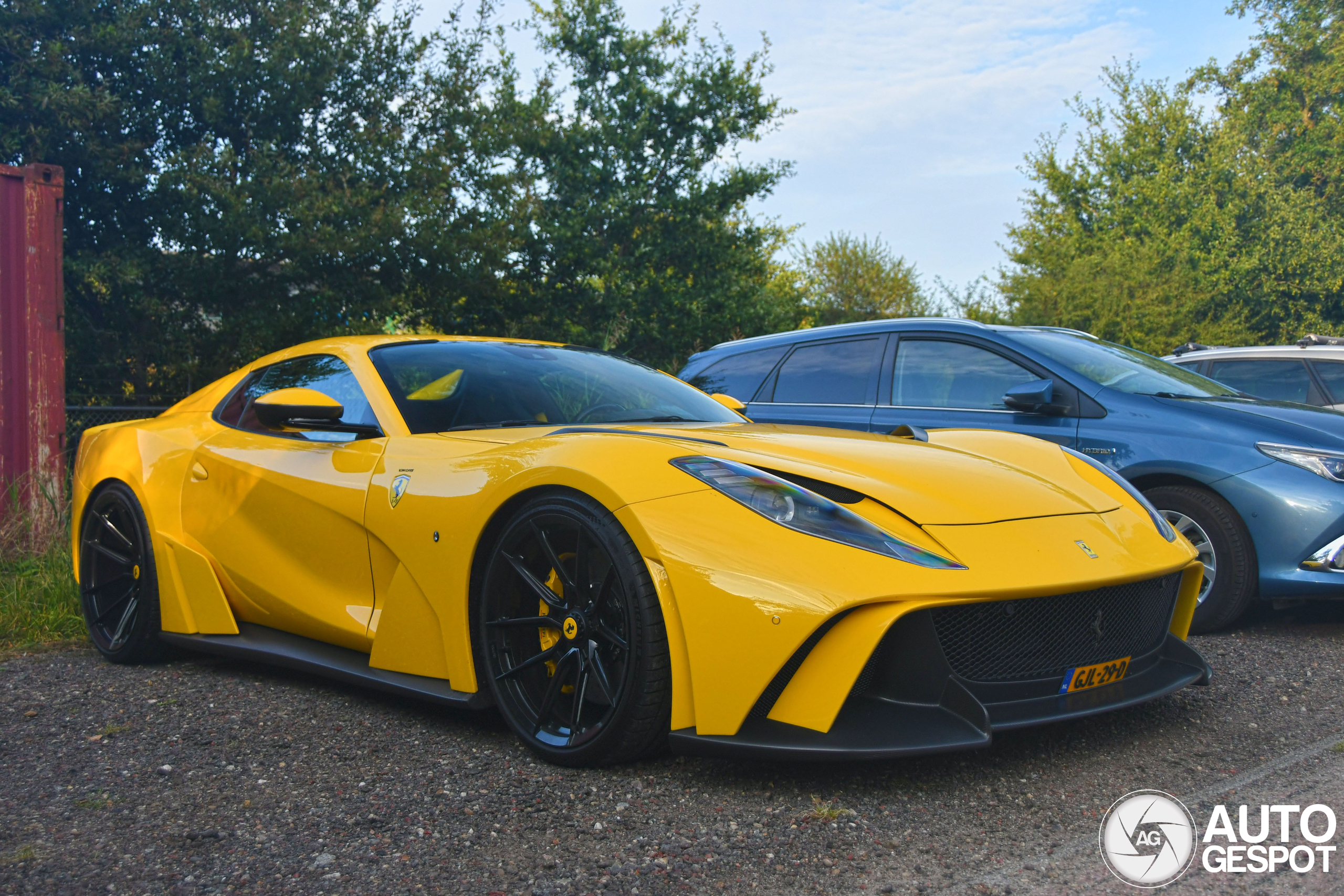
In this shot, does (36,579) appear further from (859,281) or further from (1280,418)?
(859,281)

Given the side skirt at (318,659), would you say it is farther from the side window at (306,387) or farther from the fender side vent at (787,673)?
the fender side vent at (787,673)

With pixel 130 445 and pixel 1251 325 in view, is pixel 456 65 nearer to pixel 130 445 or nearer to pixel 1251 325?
pixel 130 445

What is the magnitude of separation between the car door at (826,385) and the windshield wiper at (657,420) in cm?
222

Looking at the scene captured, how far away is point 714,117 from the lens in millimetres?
23047

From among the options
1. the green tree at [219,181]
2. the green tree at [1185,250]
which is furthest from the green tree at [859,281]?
the green tree at [219,181]

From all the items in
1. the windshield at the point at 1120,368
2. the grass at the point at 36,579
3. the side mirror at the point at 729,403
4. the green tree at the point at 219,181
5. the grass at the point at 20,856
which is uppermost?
the green tree at the point at 219,181

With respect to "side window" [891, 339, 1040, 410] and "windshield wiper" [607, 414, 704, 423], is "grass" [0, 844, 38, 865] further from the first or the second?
"side window" [891, 339, 1040, 410]

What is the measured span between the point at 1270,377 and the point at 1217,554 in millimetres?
4660

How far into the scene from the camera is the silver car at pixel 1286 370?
8.20 meters

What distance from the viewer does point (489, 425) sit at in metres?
3.57

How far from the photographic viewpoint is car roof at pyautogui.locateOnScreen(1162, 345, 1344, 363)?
27.1 ft

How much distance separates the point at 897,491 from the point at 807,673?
0.60 m

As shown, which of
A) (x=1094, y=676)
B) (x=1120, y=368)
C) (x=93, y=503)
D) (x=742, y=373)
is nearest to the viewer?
(x=1094, y=676)

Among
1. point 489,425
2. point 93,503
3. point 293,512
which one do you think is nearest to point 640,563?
point 489,425
